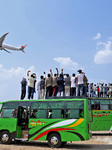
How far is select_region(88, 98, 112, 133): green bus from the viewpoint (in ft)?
55.3

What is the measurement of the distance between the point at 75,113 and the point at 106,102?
6.95 m

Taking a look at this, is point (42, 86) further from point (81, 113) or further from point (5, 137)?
point (81, 113)

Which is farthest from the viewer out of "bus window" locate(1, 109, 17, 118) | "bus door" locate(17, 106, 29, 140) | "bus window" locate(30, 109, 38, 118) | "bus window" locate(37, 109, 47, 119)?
"bus window" locate(1, 109, 17, 118)

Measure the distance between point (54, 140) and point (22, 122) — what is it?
93.6 inches

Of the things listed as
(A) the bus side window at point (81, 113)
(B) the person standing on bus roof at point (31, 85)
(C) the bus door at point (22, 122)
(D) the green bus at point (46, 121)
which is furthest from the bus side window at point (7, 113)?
(B) the person standing on bus roof at point (31, 85)

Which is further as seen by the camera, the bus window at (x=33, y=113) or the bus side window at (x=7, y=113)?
the bus side window at (x=7, y=113)

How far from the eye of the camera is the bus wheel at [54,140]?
10.8 metres

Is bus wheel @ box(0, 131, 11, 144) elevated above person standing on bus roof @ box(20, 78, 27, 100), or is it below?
below

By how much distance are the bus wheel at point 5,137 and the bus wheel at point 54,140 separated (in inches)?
95.9

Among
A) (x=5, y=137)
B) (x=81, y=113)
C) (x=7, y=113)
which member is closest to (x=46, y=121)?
(x=81, y=113)

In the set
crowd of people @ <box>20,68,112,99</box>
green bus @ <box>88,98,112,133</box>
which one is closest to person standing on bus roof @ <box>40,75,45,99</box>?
crowd of people @ <box>20,68,112,99</box>

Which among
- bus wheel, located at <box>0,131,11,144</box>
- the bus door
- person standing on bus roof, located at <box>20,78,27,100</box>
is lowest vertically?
bus wheel, located at <box>0,131,11,144</box>

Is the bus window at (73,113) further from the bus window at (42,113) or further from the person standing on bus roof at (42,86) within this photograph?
the person standing on bus roof at (42,86)

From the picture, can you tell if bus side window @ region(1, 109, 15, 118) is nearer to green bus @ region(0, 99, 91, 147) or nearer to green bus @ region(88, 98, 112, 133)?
green bus @ region(0, 99, 91, 147)
